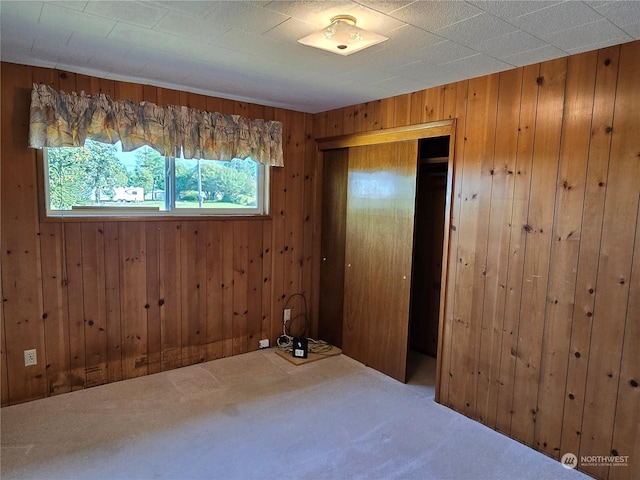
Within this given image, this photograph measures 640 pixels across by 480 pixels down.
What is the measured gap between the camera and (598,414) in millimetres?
2268

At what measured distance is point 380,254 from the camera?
3.57 metres

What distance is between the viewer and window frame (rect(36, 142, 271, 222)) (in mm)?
2850

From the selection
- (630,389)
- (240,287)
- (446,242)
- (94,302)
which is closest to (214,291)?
(240,287)

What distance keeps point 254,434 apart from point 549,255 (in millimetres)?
2115

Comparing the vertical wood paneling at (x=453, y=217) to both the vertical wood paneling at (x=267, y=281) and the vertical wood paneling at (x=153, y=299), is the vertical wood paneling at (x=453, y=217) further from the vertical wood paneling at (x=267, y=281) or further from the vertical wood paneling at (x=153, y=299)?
the vertical wood paneling at (x=153, y=299)

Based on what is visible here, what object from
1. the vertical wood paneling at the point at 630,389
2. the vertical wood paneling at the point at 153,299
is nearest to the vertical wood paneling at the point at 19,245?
the vertical wood paneling at the point at 153,299

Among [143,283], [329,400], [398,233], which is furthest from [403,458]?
[143,283]

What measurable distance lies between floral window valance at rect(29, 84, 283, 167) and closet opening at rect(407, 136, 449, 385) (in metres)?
1.44

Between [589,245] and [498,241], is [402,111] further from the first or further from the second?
[589,245]

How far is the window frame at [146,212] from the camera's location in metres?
2.85

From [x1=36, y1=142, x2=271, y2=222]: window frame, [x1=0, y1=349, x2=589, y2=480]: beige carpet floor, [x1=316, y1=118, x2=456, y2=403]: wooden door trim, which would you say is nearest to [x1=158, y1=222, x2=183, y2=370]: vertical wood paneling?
[x1=36, y1=142, x2=271, y2=222]: window frame

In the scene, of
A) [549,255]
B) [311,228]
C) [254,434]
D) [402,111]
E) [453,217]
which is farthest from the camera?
[311,228]

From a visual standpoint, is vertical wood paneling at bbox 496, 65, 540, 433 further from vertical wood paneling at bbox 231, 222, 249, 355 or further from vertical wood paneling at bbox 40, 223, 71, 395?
vertical wood paneling at bbox 40, 223, 71, 395

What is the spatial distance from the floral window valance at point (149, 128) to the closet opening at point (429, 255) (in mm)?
1436
